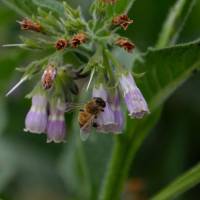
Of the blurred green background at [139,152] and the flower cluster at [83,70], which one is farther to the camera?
the blurred green background at [139,152]

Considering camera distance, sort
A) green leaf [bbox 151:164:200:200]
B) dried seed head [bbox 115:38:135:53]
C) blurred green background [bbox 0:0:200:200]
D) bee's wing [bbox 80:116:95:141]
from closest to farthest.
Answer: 1. dried seed head [bbox 115:38:135:53]
2. bee's wing [bbox 80:116:95:141]
3. green leaf [bbox 151:164:200:200]
4. blurred green background [bbox 0:0:200:200]

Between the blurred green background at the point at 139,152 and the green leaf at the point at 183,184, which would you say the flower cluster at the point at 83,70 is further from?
the blurred green background at the point at 139,152

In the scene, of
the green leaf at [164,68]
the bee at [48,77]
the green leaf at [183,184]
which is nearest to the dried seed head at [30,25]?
the bee at [48,77]

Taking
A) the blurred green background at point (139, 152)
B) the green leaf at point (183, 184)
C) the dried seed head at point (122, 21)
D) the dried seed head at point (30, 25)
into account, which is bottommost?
the blurred green background at point (139, 152)

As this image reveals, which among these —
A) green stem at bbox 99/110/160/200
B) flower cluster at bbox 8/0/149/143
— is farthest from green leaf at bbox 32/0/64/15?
green stem at bbox 99/110/160/200

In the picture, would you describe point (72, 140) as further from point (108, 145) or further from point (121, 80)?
point (121, 80)

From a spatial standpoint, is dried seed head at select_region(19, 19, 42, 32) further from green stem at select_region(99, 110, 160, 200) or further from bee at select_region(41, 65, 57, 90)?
green stem at select_region(99, 110, 160, 200)

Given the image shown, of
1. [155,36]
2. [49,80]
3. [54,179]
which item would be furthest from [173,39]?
[54,179]
